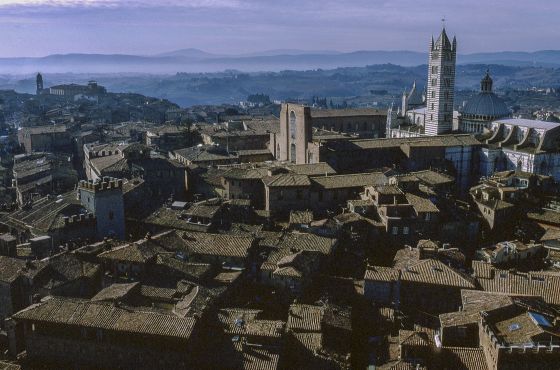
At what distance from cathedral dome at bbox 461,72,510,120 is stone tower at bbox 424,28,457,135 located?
2837 mm

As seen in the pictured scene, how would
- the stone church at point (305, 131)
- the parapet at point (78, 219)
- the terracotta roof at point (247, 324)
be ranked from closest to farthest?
1. the terracotta roof at point (247, 324)
2. the parapet at point (78, 219)
3. the stone church at point (305, 131)

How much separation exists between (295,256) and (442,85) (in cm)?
5596

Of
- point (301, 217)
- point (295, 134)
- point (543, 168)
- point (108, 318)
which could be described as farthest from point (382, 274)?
point (543, 168)

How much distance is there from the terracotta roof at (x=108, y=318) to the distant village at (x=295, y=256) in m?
0.11

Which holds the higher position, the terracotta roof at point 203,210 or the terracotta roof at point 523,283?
the terracotta roof at point 203,210

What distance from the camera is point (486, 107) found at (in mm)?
82812

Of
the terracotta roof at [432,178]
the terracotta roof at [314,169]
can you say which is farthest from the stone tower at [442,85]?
the terracotta roof at [314,169]

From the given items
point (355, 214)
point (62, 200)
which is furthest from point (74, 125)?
point (355, 214)

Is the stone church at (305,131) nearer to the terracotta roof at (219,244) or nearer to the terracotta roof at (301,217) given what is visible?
the terracotta roof at (301,217)

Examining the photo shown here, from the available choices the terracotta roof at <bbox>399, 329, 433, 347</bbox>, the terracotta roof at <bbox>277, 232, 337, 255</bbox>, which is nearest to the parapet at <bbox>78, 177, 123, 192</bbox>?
the terracotta roof at <bbox>277, 232, 337, 255</bbox>

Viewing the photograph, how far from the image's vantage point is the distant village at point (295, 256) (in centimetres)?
3150

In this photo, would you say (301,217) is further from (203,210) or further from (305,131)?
(305,131)

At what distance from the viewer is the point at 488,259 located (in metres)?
44.0

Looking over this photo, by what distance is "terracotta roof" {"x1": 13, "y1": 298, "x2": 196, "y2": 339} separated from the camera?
30.9 meters
